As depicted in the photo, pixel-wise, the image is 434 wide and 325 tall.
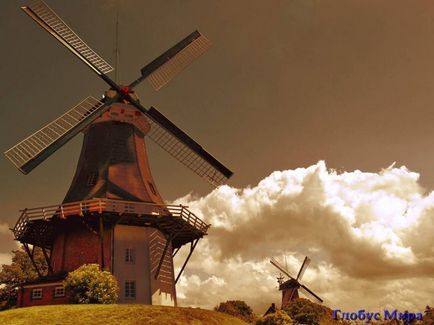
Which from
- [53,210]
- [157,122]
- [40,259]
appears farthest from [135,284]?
[40,259]

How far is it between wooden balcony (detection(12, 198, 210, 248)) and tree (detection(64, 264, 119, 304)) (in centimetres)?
399

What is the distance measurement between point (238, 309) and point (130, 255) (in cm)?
2634

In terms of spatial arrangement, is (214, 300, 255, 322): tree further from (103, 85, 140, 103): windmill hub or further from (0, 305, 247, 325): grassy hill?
(0, 305, 247, 325): grassy hill

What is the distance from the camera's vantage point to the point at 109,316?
22.2 m

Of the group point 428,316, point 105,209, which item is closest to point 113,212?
point 105,209

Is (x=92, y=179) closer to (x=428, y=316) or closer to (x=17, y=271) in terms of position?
(x=17, y=271)

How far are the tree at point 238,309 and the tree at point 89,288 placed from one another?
27949 mm

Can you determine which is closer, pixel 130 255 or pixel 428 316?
pixel 130 255

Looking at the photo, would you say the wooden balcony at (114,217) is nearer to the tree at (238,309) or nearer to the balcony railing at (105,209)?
the balcony railing at (105,209)

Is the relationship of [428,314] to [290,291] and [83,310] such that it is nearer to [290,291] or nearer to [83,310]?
[290,291]

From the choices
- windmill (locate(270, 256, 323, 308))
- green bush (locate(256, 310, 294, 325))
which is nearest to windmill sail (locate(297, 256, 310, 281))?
windmill (locate(270, 256, 323, 308))

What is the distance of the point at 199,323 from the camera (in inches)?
913

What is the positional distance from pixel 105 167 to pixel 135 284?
8644 millimetres

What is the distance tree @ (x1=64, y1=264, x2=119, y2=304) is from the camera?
88.6 feet
